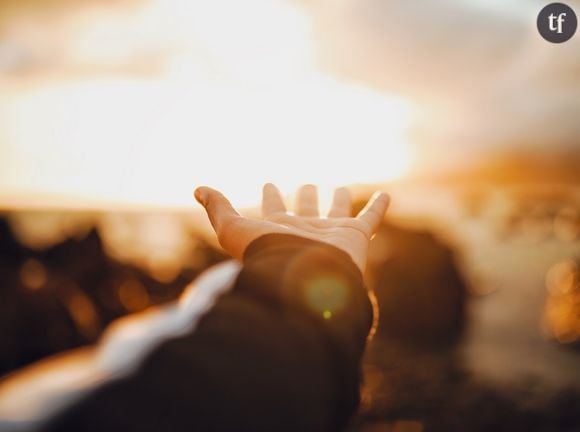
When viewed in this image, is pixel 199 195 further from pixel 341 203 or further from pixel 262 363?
pixel 262 363

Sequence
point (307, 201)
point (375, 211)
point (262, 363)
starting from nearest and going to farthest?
point (262, 363) < point (375, 211) < point (307, 201)

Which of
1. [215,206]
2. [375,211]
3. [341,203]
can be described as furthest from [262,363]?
[341,203]

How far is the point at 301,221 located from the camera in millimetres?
2426

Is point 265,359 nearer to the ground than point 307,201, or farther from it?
nearer to the ground

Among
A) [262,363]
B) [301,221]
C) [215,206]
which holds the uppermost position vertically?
[215,206]

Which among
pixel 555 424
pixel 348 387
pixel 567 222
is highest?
pixel 348 387

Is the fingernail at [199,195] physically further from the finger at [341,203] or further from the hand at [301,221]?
the finger at [341,203]

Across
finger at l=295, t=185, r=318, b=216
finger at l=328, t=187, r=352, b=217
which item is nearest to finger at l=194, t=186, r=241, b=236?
finger at l=295, t=185, r=318, b=216

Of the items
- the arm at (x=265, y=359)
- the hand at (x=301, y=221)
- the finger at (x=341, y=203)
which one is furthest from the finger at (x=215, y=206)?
the finger at (x=341, y=203)

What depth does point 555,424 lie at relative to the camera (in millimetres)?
75125

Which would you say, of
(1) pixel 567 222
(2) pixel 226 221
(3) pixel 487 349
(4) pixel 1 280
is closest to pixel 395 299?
(3) pixel 487 349

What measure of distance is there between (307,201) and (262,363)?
1596 mm

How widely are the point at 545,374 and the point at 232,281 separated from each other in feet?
334

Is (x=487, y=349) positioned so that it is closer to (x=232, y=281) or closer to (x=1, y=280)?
(x=1, y=280)
